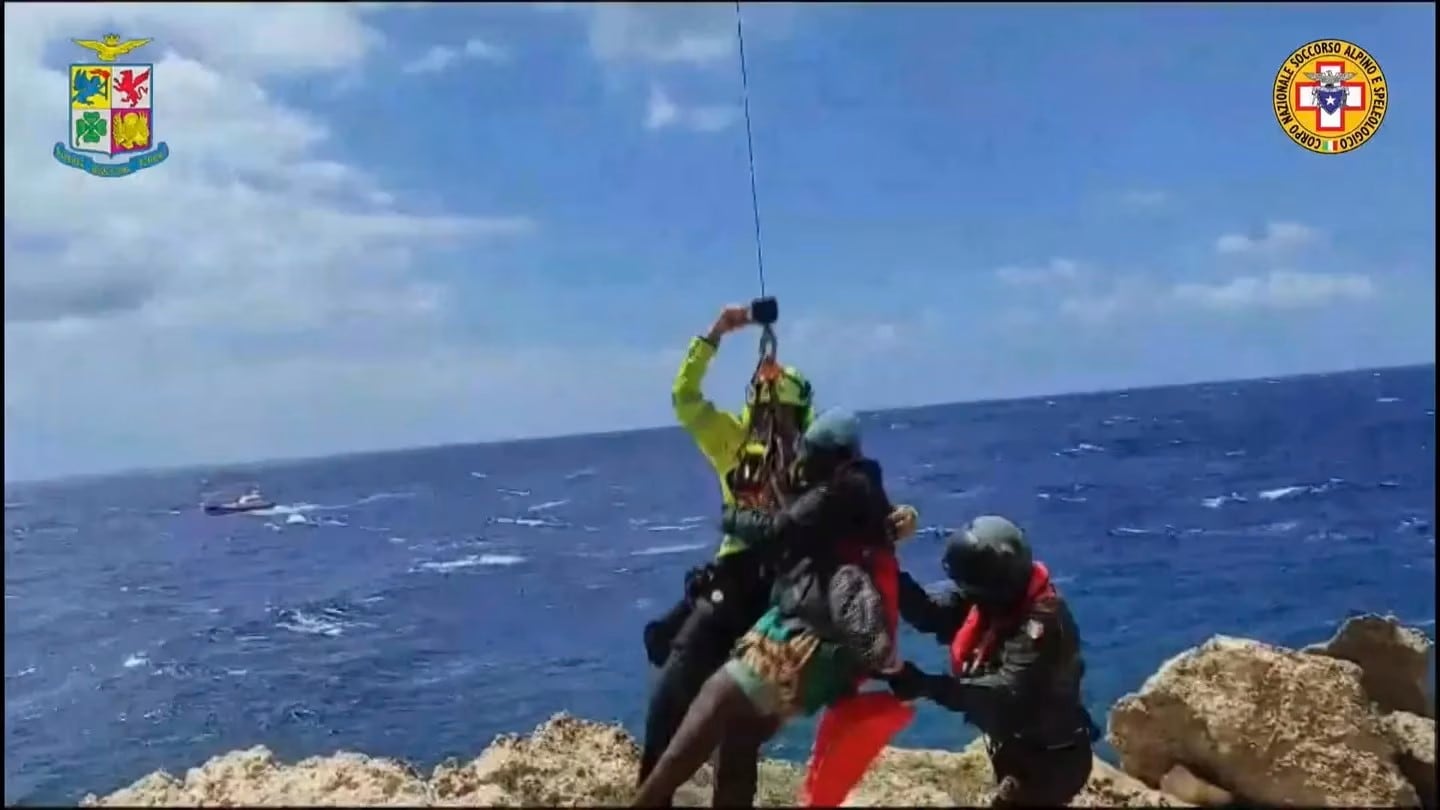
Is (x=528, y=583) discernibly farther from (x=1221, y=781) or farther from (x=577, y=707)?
(x=1221, y=781)

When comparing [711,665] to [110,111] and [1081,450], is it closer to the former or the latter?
[110,111]

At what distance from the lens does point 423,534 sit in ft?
228

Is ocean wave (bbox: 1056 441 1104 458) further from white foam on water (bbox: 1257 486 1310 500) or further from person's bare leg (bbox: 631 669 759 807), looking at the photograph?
person's bare leg (bbox: 631 669 759 807)

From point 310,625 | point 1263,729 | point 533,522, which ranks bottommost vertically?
point 310,625

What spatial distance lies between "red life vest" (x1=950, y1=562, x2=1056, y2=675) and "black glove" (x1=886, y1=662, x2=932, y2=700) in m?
0.75

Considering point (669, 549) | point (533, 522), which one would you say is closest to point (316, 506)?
point (533, 522)

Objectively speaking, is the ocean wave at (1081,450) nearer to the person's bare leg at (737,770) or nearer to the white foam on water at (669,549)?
the white foam on water at (669,549)

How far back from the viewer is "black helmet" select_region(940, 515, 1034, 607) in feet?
18.6

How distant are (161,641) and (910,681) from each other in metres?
45.6

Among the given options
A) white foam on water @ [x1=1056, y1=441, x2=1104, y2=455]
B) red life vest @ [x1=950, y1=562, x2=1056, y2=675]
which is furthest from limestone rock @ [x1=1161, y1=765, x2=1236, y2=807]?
white foam on water @ [x1=1056, y1=441, x2=1104, y2=455]

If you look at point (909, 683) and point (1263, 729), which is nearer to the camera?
point (909, 683)

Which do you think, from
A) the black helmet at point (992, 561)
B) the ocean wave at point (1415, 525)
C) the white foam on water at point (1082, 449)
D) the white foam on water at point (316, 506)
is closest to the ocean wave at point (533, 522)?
the white foam on water at point (316, 506)

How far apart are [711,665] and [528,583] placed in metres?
46.6

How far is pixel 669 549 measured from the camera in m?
54.2
